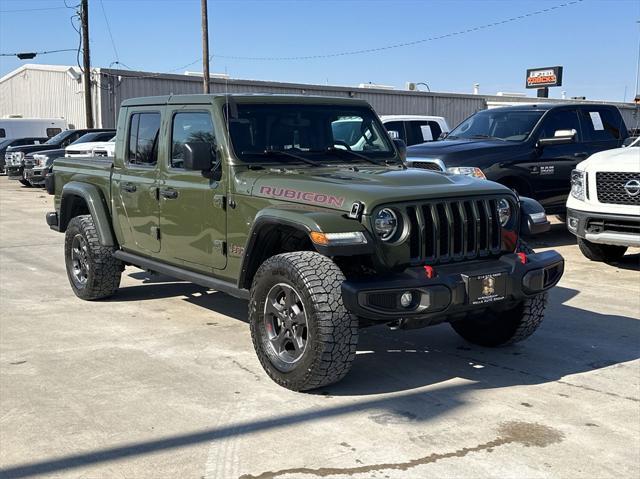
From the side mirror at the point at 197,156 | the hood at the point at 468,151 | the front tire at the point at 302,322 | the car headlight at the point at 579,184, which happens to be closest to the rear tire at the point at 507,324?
the front tire at the point at 302,322

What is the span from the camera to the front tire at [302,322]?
167 inches

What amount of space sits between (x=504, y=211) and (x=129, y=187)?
3264 millimetres

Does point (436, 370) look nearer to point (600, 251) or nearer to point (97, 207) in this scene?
point (97, 207)

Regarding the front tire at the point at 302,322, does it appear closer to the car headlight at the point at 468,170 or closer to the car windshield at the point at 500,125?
the car headlight at the point at 468,170

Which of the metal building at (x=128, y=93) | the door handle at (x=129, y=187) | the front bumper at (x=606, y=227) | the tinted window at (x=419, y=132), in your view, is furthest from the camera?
the metal building at (x=128, y=93)

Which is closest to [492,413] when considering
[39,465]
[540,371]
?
[540,371]

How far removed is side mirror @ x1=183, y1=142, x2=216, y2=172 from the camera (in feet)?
16.9

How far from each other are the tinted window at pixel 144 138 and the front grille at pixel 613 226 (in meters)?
5.15

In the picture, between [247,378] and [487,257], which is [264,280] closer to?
[247,378]

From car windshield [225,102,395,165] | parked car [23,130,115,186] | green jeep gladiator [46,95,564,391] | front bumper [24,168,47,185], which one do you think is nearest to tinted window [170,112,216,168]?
green jeep gladiator [46,95,564,391]

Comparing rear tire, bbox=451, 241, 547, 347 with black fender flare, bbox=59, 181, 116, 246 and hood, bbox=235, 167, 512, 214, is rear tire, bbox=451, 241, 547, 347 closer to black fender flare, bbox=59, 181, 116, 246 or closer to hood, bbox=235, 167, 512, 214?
hood, bbox=235, 167, 512, 214

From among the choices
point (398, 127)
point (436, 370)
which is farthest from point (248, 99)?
point (398, 127)

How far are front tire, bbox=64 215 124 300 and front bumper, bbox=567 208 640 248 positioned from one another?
17.2 ft

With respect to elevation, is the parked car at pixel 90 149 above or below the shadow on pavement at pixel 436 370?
above
